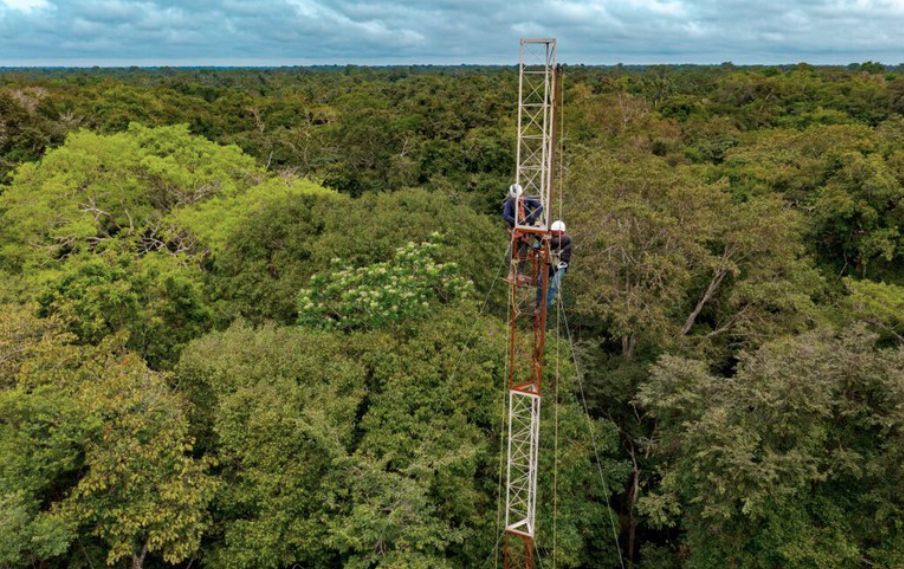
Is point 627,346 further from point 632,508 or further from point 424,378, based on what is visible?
point 424,378

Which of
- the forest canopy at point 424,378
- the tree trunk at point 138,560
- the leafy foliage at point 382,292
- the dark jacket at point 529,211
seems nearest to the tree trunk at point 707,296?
the forest canopy at point 424,378

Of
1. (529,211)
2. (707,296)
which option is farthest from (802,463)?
(529,211)

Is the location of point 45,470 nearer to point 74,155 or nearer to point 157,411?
point 157,411

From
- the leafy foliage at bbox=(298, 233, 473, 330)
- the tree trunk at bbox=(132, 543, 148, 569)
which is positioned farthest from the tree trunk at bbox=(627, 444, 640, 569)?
the tree trunk at bbox=(132, 543, 148, 569)

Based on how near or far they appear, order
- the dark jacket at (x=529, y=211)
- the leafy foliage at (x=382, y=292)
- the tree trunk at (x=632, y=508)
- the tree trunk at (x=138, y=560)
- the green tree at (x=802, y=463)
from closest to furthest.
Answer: the dark jacket at (x=529, y=211), the green tree at (x=802, y=463), the tree trunk at (x=138, y=560), the leafy foliage at (x=382, y=292), the tree trunk at (x=632, y=508)

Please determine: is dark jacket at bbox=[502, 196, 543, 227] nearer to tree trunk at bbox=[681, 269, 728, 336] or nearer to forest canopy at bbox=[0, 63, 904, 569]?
forest canopy at bbox=[0, 63, 904, 569]

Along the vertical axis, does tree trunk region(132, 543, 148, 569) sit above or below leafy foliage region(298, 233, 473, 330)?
below

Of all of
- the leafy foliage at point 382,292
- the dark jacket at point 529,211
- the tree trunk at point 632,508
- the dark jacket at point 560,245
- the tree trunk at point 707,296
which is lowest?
the tree trunk at point 632,508

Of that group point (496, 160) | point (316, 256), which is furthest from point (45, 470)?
point (496, 160)

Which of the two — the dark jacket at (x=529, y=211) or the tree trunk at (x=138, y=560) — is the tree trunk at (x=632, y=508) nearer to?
the dark jacket at (x=529, y=211)
